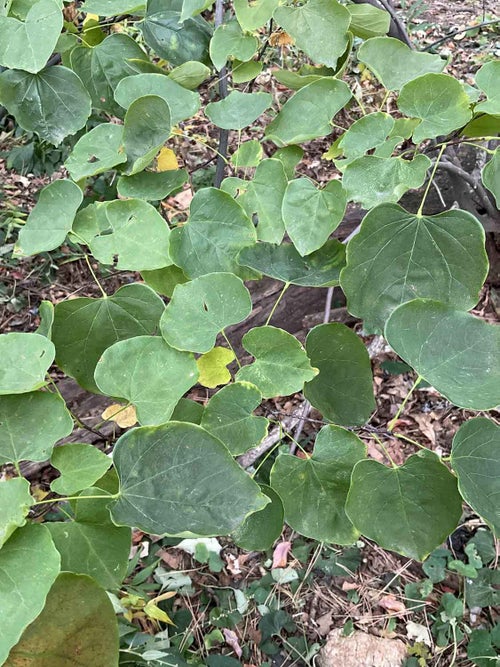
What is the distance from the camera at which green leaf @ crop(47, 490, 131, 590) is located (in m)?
0.64

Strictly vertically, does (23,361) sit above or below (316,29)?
below

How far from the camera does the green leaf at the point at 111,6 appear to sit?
81 centimetres

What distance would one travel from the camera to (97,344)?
2.54 feet

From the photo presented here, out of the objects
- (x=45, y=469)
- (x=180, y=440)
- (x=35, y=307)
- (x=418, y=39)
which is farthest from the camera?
(x=418, y=39)

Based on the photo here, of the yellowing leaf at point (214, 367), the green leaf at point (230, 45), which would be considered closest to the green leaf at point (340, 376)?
the yellowing leaf at point (214, 367)

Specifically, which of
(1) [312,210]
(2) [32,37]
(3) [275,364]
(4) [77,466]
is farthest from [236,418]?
(2) [32,37]

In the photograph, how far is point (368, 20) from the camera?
908 mm

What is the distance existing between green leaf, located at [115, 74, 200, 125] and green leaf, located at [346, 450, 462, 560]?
0.59m

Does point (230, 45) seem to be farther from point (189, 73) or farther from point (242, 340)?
point (242, 340)

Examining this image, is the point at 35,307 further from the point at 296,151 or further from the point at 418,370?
the point at 418,370

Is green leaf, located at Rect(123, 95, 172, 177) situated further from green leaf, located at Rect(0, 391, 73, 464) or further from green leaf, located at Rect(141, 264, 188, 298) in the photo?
green leaf, located at Rect(0, 391, 73, 464)

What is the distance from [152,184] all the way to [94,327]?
0.79ft

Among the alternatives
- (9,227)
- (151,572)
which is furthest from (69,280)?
(151,572)

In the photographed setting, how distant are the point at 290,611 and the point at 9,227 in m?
1.87
